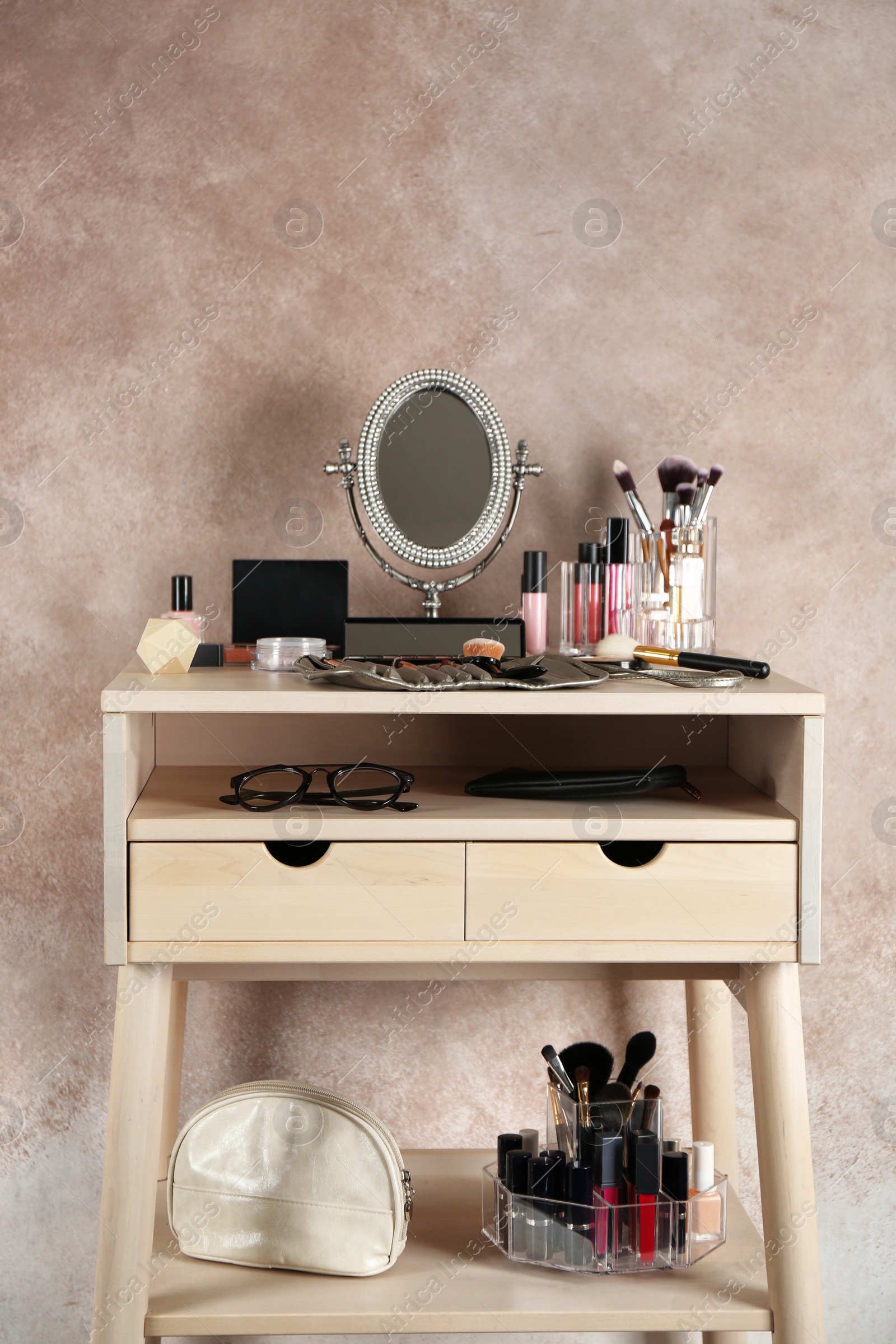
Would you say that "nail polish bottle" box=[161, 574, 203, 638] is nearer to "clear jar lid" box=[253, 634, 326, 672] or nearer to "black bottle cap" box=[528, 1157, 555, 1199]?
"clear jar lid" box=[253, 634, 326, 672]

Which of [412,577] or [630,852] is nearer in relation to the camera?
[630,852]

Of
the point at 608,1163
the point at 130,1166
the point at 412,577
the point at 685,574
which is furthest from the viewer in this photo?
the point at 412,577

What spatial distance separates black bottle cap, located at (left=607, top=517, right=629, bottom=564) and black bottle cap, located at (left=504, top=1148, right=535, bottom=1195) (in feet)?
2.41

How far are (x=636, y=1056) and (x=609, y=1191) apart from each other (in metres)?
0.16

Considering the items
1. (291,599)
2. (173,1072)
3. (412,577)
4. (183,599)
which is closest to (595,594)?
(412,577)

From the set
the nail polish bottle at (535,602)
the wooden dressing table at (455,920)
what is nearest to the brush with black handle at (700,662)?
the wooden dressing table at (455,920)

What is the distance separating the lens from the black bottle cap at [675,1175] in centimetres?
114

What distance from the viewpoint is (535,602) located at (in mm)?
1326

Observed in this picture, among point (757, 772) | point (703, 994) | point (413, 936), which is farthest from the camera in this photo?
point (703, 994)

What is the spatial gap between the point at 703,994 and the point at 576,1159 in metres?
0.36

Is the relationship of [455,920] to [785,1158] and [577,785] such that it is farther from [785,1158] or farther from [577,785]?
[785,1158]

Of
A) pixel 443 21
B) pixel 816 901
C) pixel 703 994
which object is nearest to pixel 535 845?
pixel 816 901

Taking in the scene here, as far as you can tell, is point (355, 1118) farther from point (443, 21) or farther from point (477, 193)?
point (443, 21)

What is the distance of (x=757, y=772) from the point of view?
4.12 ft
